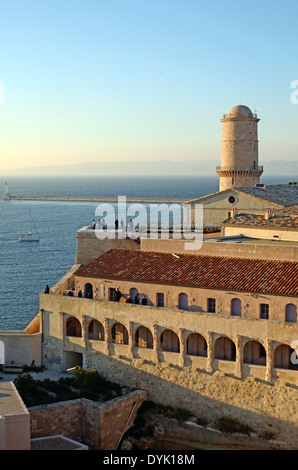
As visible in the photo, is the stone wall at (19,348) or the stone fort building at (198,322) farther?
the stone wall at (19,348)

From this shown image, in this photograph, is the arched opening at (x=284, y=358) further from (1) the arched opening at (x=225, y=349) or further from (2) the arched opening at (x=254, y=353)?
(1) the arched opening at (x=225, y=349)

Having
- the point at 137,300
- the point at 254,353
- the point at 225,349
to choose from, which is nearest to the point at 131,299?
the point at 137,300

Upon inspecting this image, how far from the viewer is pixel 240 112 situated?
5444 centimetres

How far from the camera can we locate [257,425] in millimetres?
30734

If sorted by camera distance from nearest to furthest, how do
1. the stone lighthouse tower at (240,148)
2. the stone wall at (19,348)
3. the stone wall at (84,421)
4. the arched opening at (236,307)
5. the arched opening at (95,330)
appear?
the stone wall at (84,421) < the arched opening at (236,307) < the stone wall at (19,348) < the arched opening at (95,330) < the stone lighthouse tower at (240,148)

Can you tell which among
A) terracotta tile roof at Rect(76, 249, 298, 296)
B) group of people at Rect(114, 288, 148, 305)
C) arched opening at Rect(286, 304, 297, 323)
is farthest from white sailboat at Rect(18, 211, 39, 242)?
arched opening at Rect(286, 304, 297, 323)

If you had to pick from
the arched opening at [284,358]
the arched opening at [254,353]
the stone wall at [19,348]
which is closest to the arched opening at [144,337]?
the arched opening at [254,353]

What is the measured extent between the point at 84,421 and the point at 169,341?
6208 millimetres

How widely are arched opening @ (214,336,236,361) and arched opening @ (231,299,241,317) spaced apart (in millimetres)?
1326

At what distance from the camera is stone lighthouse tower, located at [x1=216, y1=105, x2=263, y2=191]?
179 feet

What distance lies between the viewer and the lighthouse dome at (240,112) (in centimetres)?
5444

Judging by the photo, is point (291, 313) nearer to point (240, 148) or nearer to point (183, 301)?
Result: point (183, 301)

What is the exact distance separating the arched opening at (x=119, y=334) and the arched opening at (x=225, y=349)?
18.2 feet

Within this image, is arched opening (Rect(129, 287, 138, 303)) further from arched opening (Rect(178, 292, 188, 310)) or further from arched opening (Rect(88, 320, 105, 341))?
arched opening (Rect(178, 292, 188, 310))
